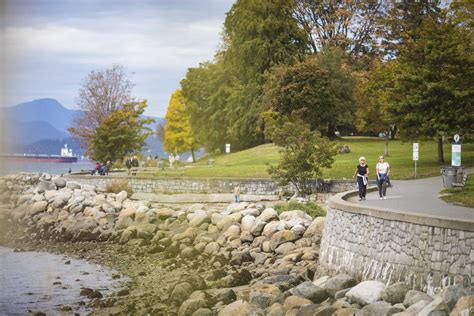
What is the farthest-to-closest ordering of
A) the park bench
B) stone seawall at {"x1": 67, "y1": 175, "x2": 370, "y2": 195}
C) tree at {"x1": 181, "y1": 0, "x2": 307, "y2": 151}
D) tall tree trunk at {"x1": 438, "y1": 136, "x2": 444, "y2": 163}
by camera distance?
1. stone seawall at {"x1": 67, "y1": 175, "x2": 370, "y2": 195}
2. tree at {"x1": 181, "y1": 0, "x2": 307, "y2": 151}
3. the park bench
4. tall tree trunk at {"x1": 438, "y1": 136, "x2": 444, "y2": 163}

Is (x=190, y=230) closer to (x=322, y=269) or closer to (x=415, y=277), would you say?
(x=322, y=269)

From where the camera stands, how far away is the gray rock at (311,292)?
9.37 m

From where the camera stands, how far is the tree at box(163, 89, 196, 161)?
1121 cm

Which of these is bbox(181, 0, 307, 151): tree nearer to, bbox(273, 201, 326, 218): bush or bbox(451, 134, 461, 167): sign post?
bbox(273, 201, 326, 218): bush

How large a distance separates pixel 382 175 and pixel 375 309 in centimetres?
471

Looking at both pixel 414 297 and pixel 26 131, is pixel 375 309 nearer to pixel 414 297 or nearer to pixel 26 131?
pixel 414 297

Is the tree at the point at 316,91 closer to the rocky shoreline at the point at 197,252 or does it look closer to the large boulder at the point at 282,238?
the rocky shoreline at the point at 197,252

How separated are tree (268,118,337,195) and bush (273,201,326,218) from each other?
0.78m

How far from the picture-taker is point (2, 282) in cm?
1129

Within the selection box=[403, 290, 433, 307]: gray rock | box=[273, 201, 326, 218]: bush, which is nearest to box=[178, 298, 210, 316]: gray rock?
box=[403, 290, 433, 307]: gray rock

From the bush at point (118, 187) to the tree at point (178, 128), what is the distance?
232 inches

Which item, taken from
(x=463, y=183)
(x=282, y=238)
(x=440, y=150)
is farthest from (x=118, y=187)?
(x=463, y=183)

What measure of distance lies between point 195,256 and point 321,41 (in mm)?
3621

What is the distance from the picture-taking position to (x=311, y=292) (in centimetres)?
943
